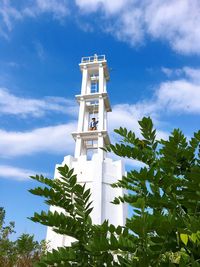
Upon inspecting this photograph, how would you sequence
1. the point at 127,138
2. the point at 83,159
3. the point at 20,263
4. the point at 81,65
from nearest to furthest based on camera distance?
the point at 127,138 → the point at 20,263 → the point at 83,159 → the point at 81,65

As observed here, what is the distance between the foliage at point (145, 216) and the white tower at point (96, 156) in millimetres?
11157

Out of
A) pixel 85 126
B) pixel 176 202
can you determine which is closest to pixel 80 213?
pixel 176 202

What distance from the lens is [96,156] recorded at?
1756cm

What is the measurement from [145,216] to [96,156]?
54.5 feet

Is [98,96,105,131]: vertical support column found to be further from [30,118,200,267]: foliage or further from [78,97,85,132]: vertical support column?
[30,118,200,267]: foliage

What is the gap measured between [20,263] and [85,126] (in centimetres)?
1438

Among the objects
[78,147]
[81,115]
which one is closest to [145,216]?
[78,147]

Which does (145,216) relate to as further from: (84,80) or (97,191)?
(84,80)

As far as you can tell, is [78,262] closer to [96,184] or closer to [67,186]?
[67,186]

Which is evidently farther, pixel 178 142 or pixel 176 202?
pixel 178 142

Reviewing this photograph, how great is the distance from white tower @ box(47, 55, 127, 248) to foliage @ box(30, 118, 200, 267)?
11.2 m

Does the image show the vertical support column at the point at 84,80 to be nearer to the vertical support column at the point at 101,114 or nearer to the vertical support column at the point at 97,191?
the vertical support column at the point at 101,114

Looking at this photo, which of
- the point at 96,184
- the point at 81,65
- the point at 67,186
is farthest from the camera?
the point at 81,65

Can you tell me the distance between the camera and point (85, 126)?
20.4 m
